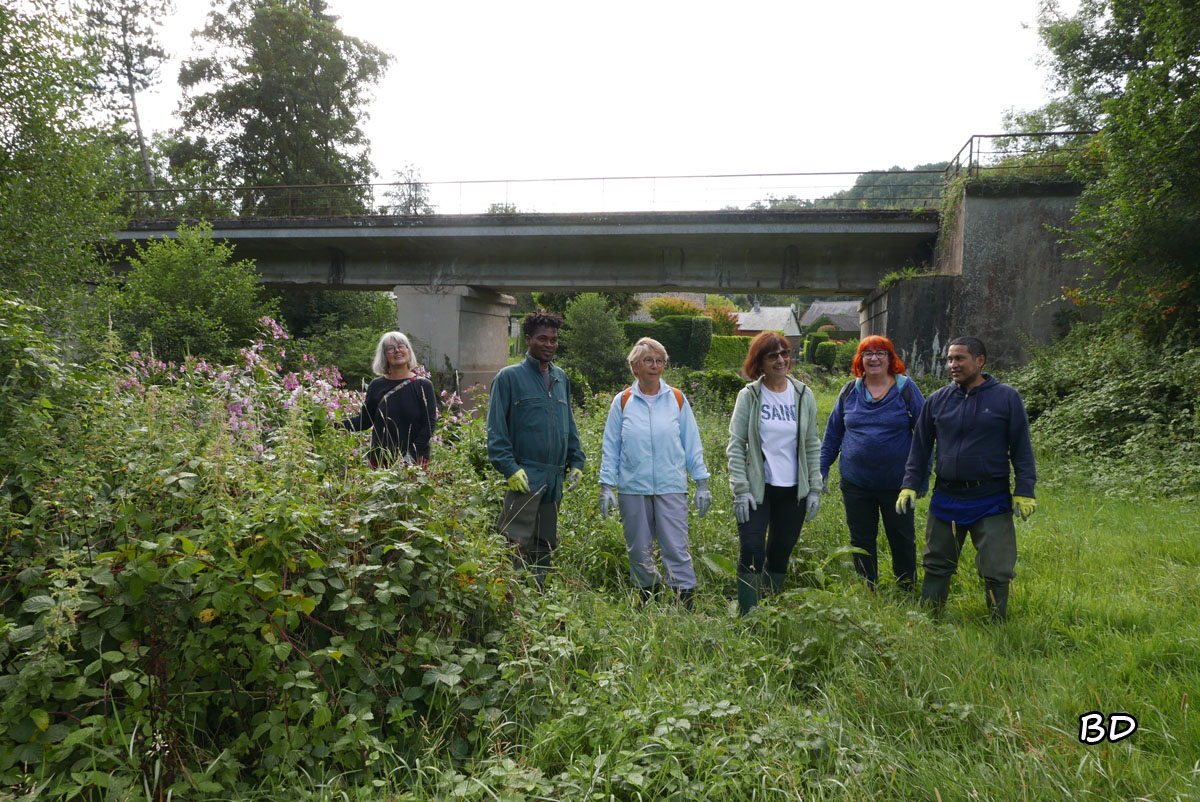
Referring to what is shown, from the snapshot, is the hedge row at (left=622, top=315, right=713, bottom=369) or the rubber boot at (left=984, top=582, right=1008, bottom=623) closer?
the rubber boot at (left=984, top=582, right=1008, bottom=623)

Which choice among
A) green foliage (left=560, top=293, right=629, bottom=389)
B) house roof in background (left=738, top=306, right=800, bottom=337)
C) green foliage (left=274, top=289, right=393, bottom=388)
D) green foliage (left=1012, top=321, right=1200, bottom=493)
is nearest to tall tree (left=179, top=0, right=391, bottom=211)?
green foliage (left=274, top=289, right=393, bottom=388)

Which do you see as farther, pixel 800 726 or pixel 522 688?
pixel 522 688

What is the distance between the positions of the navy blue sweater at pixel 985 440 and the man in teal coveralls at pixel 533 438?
7.85 feet

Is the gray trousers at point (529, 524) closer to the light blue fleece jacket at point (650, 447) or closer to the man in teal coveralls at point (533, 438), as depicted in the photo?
the man in teal coveralls at point (533, 438)

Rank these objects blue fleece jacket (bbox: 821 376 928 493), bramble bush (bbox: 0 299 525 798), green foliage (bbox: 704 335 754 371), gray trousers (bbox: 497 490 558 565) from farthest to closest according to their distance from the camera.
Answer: green foliage (bbox: 704 335 754 371) < blue fleece jacket (bbox: 821 376 928 493) < gray trousers (bbox: 497 490 558 565) < bramble bush (bbox: 0 299 525 798)

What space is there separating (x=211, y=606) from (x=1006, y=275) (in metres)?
15.4

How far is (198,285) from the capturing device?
15.6 metres

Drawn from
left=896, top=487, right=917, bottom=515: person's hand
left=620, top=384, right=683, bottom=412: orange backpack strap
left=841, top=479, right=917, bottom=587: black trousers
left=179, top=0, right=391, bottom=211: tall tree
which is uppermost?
left=179, top=0, right=391, bottom=211: tall tree

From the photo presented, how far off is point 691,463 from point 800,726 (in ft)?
6.56

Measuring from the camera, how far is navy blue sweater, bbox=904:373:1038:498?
3.92m

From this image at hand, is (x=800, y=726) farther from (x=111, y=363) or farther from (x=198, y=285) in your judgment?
(x=198, y=285)

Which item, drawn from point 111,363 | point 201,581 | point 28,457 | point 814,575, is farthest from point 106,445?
point 814,575

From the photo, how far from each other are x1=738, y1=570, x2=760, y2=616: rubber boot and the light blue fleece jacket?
0.69 metres

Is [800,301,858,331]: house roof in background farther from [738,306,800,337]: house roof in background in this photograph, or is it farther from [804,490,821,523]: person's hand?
[804,490,821,523]: person's hand
